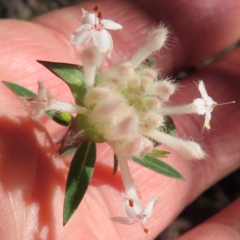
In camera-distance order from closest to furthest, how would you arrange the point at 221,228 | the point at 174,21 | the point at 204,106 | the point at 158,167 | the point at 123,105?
the point at 123,105
the point at 204,106
the point at 158,167
the point at 221,228
the point at 174,21

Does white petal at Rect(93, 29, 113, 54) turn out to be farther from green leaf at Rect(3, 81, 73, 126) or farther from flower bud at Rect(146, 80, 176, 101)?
green leaf at Rect(3, 81, 73, 126)

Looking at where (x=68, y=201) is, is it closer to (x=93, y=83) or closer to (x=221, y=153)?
(x=93, y=83)

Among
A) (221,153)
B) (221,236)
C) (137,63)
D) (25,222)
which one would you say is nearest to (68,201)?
(25,222)

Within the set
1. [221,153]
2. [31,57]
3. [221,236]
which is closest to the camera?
[31,57]

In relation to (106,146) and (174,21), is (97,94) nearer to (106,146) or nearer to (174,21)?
(106,146)

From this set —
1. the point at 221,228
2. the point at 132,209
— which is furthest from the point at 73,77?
the point at 221,228

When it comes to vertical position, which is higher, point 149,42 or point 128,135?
point 149,42

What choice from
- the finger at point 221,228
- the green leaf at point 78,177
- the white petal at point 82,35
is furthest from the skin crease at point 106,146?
the white petal at point 82,35
